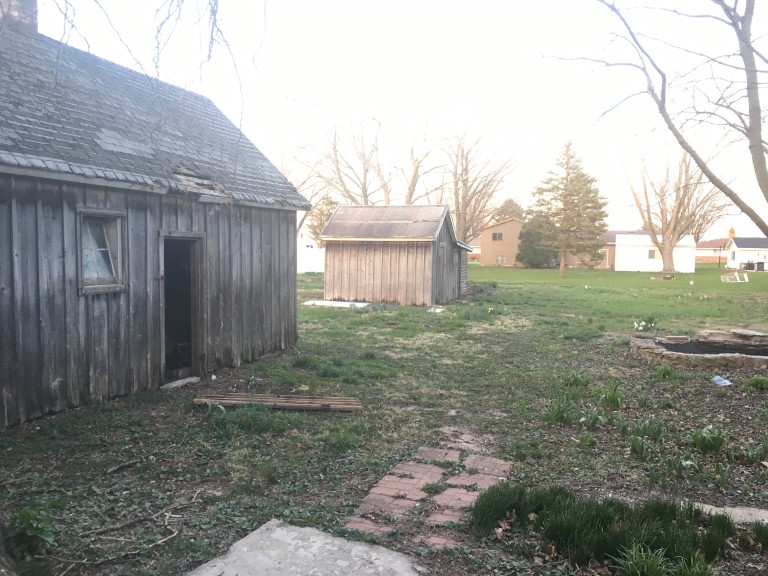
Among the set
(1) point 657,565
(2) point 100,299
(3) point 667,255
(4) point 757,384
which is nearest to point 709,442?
(1) point 657,565

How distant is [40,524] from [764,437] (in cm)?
648

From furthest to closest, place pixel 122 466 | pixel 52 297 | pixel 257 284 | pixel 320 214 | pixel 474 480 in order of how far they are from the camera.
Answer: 1. pixel 320 214
2. pixel 257 284
3. pixel 52 297
4. pixel 122 466
5. pixel 474 480

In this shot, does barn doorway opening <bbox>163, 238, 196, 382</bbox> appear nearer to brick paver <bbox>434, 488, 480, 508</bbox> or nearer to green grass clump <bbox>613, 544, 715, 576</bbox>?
brick paver <bbox>434, 488, 480, 508</bbox>

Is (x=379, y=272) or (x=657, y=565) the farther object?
(x=379, y=272)

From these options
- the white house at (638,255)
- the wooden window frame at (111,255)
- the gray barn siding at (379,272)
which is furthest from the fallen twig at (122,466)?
the white house at (638,255)

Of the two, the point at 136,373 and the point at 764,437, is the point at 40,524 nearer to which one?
the point at 136,373

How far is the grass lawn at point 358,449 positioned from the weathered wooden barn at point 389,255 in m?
10.2

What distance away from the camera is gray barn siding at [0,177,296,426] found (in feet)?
20.5

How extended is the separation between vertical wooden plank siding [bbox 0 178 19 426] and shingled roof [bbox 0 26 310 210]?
0.42 meters

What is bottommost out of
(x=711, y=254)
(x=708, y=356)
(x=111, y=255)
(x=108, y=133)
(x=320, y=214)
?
(x=708, y=356)

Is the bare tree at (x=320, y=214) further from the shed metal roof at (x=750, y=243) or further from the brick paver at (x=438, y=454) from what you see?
the shed metal roof at (x=750, y=243)

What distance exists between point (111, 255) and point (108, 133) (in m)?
1.74

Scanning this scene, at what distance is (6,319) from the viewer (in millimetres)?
6148

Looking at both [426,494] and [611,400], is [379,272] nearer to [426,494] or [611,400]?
[611,400]
